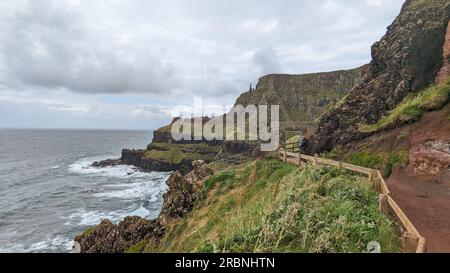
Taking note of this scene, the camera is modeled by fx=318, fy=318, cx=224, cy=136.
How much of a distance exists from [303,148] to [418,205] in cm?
1655

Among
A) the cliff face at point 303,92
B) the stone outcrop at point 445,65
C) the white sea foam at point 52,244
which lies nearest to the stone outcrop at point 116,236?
the white sea foam at point 52,244

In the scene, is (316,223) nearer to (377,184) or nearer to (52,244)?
(377,184)

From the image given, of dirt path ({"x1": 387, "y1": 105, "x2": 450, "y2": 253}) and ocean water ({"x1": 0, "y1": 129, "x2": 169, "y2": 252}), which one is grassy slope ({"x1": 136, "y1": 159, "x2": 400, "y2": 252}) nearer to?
dirt path ({"x1": 387, "y1": 105, "x2": 450, "y2": 253})

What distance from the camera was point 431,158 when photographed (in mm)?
14625

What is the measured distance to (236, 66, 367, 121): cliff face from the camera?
402 feet

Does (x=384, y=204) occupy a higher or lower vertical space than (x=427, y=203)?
higher

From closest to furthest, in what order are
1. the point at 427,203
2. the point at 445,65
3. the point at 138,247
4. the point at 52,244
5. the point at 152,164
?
the point at 427,203
the point at 445,65
the point at 138,247
the point at 52,244
the point at 152,164

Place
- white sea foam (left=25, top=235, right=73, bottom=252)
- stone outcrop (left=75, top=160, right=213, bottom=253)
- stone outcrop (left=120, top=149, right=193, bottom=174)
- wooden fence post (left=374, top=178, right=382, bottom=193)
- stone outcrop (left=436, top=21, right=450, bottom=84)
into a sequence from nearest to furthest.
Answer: wooden fence post (left=374, top=178, right=382, bottom=193), stone outcrop (left=436, top=21, right=450, bottom=84), stone outcrop (left=75, top=160, right=213, bottom=253), white sea foam (left=25, top=235, right=73, bottom=252), stone outcrop (left=120, top=149, right=193, bottom=174)

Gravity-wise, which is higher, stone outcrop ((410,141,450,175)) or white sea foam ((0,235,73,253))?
stone outcrop ((410,141,450,175))

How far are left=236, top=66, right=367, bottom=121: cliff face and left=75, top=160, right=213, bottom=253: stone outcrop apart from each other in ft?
325

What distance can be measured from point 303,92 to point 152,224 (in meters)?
121

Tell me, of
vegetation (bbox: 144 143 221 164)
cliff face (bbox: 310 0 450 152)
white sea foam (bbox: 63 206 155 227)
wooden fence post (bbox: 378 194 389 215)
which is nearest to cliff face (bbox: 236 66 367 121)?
vegetation (bbox: 144 143 221 164)

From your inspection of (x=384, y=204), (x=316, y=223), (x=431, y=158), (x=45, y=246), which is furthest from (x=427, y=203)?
(x=45, y=246)

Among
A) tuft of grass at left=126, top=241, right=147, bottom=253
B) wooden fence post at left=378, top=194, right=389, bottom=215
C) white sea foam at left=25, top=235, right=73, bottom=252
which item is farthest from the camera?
white sea foam at left=25, top=235, right=73, bottom=252
